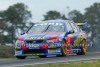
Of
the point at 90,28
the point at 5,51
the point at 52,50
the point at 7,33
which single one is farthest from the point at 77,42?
the point at 90,28

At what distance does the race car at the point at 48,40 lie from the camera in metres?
13.1

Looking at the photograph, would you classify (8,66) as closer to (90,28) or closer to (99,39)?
(99,39)

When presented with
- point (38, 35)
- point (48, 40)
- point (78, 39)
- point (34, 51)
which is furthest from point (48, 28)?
point (78, 39)

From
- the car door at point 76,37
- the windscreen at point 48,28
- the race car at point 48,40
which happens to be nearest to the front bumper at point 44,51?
the race car at point 48,40

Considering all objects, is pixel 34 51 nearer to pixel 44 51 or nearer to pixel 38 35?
pixel 44 51

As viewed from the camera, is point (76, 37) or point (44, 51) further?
point (76, 37)

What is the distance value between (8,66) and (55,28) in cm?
514

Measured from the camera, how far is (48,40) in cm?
1309

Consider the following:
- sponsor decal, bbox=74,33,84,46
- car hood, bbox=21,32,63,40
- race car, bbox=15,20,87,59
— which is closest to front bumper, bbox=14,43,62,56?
race car, bbox=15,20,87,59

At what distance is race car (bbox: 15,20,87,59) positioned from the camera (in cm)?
1309

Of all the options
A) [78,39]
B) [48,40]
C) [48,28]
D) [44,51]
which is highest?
[48,28]

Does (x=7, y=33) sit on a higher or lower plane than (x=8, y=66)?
higher

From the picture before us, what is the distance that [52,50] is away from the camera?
13133 millimetres

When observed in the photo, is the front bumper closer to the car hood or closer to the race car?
the race car
